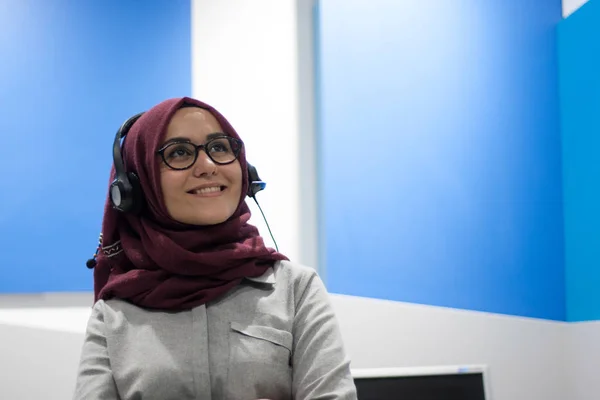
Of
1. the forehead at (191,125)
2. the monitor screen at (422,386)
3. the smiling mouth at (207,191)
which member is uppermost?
the forehead at (191,125)

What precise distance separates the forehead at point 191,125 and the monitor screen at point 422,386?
0.93 meters

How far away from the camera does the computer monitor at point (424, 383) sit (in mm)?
1824

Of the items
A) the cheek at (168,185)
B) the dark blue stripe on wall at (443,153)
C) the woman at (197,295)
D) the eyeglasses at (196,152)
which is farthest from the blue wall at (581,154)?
the cheek at (168,185)

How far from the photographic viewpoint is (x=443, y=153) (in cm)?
232

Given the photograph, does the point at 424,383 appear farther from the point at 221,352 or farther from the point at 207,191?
the point at 207,191

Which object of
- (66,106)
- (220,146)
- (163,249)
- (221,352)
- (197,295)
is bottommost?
(221,352)

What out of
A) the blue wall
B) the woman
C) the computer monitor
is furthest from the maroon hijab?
the blue wall

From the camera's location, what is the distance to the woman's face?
1318 millimetres

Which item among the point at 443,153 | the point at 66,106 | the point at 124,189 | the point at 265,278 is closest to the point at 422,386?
the point at 265,278

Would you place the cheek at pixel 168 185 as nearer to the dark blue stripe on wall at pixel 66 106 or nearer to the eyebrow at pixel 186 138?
the eyebrow at pixel 186 138

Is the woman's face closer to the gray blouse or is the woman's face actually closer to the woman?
the woman

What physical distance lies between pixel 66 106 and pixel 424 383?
5.19ft

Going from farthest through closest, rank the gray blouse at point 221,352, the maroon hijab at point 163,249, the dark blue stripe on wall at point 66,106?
1. the dark blue stripe on wall at point 66,106
2. the maroon hijab at point 163,249
3. the gray blouse at point 221,352

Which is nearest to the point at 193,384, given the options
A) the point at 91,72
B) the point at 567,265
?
the point at 91,72
